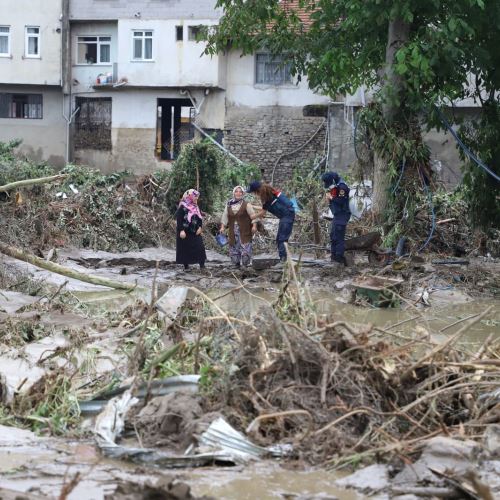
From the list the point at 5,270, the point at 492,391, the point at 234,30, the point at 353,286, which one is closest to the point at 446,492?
the point at 492,391

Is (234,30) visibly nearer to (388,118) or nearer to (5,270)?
(388,118)

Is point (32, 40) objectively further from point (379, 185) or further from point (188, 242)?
point (188, 242)

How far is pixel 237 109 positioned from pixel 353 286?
25.6 meters

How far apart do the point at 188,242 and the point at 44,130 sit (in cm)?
2567

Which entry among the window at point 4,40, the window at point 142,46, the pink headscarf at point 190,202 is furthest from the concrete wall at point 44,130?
the pink headscarf at point 190,202

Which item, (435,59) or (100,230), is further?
(100,230)

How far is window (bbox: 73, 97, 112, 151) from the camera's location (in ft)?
132

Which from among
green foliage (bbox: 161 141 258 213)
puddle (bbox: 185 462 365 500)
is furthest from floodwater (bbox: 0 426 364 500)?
green foliage (bbox: 161 141 258 213)

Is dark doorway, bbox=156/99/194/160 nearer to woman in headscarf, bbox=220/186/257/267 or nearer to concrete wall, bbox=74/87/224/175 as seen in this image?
concrete wall, bbox=74/87/224/175

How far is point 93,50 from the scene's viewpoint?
133 ft

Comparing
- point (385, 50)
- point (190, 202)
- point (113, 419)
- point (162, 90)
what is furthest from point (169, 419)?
point (162, 90)

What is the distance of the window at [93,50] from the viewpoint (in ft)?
131

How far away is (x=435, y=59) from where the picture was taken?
54.6 ft

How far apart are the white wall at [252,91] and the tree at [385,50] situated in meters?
16.0
